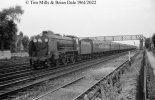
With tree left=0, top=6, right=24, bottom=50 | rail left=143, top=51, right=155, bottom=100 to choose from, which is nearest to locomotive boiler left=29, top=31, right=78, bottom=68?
rail left=143, top=51, right=155, bottom=100

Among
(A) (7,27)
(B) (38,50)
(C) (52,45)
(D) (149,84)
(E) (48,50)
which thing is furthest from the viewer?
(A) (7,27)

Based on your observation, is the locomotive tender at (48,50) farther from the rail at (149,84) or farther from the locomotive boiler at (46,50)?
the rail at (149,84)

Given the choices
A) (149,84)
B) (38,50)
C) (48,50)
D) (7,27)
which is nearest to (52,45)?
(48,50)

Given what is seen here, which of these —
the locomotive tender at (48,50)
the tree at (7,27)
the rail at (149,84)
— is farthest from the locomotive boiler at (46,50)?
the tree at (7,27)

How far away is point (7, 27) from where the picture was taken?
44312 mm

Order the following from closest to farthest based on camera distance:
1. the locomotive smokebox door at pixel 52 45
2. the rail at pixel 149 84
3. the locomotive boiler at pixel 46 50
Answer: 1. the rail at pixel 149 84
2. the locomotive boiler at pixel 46 50
3. the locomotive smokebox door at pixel 52 45

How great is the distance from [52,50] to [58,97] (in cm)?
1094

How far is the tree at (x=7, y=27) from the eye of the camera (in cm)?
4390

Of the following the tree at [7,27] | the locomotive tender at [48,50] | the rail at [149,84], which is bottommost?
the rail at [149,84]

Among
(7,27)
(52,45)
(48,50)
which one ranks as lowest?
(48,50)

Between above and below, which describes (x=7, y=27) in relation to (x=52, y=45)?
above

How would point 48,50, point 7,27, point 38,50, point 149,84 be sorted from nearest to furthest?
point 149,84, point 48,50, point 38,50, point 7,27

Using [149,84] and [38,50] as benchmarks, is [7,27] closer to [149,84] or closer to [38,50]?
[38,50]

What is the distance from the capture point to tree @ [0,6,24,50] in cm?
4390
